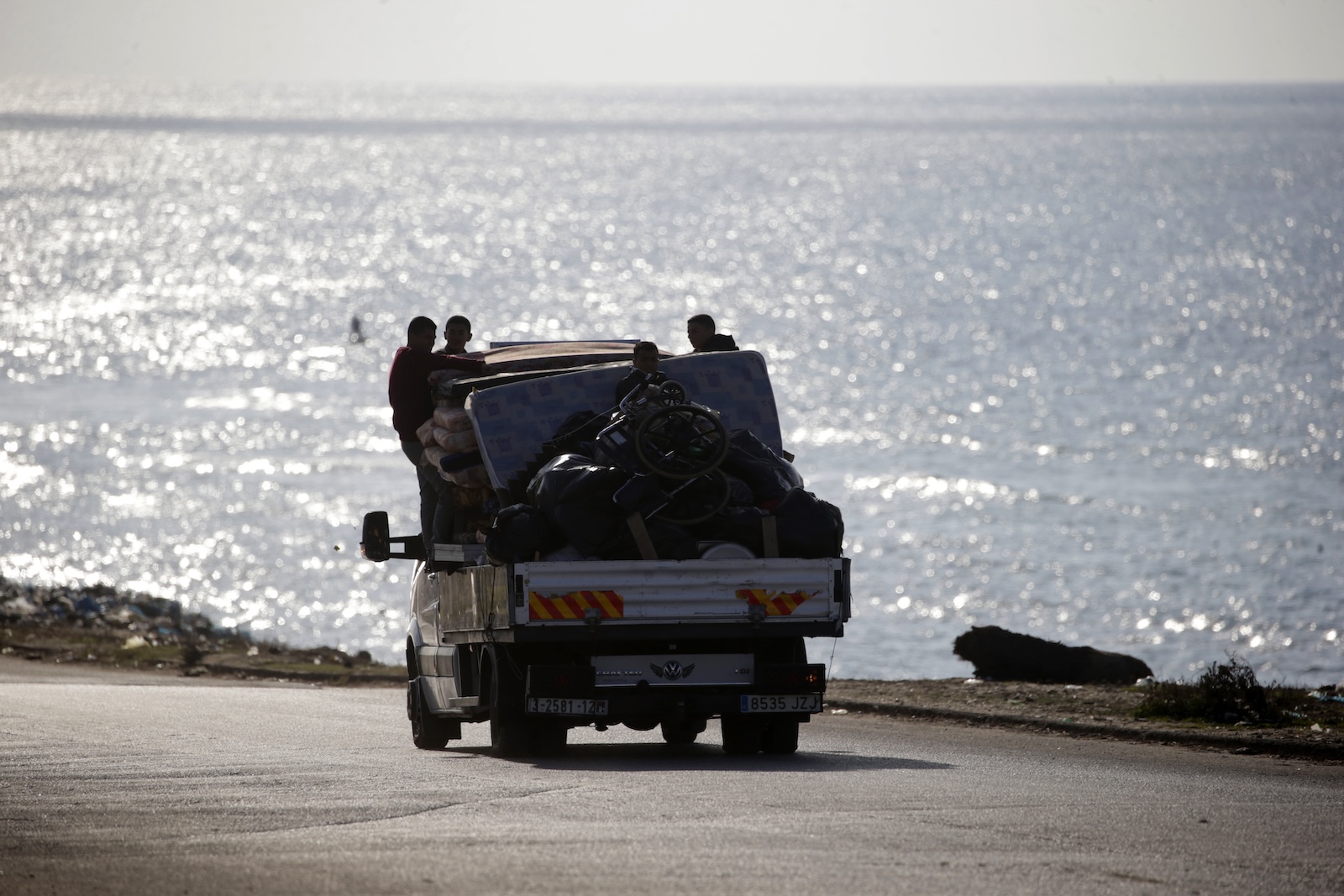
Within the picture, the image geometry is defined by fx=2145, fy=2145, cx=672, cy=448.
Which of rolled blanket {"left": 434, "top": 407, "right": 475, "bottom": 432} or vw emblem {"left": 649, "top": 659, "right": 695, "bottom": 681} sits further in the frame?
rolled blanket {"left": 434, "top": 407, "right": 475, "bottom": 432}

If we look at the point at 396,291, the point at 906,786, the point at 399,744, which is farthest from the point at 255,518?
the point at 396,291

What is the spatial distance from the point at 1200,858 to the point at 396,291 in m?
120

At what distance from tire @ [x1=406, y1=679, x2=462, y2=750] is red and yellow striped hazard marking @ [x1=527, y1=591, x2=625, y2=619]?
278cm

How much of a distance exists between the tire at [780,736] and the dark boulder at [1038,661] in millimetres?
6318

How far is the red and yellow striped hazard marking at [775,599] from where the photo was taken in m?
13.2

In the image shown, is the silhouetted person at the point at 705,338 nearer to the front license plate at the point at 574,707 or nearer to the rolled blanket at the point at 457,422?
the rolled blanket at the point at 457,422

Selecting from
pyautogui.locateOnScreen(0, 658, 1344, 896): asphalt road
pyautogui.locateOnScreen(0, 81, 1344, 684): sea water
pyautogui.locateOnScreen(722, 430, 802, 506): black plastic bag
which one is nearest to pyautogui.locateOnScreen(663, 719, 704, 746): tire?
pyautogui.locateOnScreen(0, 658, 1344, 896): asphalt road

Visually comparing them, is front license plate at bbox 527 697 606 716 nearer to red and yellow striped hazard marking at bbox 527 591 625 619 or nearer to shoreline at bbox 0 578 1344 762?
red and yellow striped hazard marking at bbox 527 591 625 619

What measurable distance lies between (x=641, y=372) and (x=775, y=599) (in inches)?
81.0

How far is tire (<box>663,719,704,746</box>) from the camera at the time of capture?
50.3ft

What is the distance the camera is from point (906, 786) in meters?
11.8

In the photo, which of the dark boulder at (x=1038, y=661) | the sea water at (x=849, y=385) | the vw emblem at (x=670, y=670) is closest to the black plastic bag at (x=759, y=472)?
the vw emblem at (x=670, y=670)

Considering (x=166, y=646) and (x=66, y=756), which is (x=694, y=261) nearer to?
(x=166, y=646)

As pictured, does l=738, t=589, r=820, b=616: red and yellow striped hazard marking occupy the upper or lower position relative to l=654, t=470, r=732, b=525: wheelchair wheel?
lower
